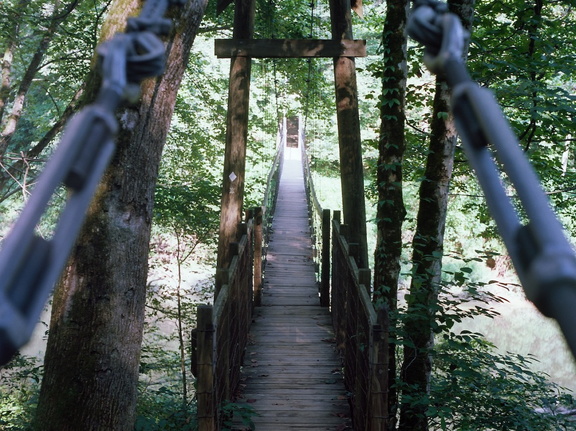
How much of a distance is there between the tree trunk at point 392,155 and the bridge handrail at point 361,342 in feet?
1.15

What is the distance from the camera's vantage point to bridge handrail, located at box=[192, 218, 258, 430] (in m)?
3.74

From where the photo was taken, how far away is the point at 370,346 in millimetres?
4004

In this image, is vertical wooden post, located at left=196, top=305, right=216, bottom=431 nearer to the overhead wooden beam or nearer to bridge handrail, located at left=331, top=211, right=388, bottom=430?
bridge handrail, located at left=331, top=211, right=388, bottom=430

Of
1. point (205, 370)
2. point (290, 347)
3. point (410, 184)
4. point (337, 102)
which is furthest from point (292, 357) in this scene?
point (410, 184)

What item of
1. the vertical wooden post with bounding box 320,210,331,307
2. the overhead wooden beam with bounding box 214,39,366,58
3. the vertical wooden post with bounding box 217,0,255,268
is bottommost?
the vertical wooden post with bounding box 320,210,331,307

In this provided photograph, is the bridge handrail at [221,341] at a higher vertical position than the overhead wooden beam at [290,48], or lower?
lower

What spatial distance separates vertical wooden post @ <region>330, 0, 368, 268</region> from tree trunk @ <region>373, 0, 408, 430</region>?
1.58 m

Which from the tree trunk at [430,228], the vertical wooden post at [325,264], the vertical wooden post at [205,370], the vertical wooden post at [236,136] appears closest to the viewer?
the vertical wooden post at [205,370]

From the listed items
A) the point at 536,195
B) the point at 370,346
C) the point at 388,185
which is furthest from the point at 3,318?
the point at 388,185

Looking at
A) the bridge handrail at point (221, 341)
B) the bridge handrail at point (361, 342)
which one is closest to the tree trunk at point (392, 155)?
the bridge handrail at point (361, 342)

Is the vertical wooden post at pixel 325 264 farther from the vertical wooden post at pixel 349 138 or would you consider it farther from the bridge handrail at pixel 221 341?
the bridge handrail at pixel 221 341

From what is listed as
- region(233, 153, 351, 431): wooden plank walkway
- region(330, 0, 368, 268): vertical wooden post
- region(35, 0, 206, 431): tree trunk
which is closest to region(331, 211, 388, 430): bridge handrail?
region(233, 153, 351, 431): wooden plank walkway

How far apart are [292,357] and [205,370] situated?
2759mm

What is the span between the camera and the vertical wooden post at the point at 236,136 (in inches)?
317
